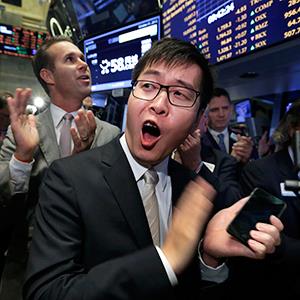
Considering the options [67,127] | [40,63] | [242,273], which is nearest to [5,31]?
[40,63]

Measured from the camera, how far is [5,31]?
6.85 metres

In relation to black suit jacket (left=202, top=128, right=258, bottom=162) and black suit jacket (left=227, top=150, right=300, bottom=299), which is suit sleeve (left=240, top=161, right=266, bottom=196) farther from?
black suit jacket (left=202, top=128, right=258, bottom=162)

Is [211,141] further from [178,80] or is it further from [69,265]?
[69,265]

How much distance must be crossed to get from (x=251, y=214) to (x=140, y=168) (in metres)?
0.40

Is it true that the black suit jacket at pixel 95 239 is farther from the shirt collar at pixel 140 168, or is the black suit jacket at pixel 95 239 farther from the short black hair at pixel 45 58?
the short black hair at pixel 45 58

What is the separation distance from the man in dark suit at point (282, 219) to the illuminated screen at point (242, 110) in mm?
1790

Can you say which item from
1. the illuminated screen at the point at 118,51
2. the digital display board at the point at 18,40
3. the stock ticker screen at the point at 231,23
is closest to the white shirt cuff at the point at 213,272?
the stock ticker screen at the point at 231,23

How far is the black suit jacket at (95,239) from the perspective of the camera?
74cm

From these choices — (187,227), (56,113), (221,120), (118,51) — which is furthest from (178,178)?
(118,51)

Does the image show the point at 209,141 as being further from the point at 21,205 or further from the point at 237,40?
the point at 21,205

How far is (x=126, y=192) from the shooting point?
98 cm

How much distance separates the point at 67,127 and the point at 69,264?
3.71 ft

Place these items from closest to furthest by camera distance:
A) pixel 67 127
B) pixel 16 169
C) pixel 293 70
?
pixel 16 169
pixel 67 127
pixel 293 70

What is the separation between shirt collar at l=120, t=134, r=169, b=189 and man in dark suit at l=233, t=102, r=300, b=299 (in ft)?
2.01
